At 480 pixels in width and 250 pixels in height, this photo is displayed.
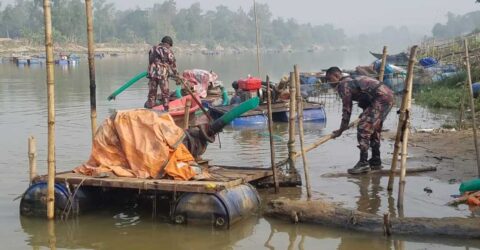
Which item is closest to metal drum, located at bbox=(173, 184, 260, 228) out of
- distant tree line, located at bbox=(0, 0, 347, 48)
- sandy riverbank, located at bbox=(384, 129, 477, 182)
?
sandy riverbank, located at bbox=(384, 129, 477, 182)

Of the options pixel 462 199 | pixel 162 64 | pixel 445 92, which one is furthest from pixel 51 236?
pixel 445 92

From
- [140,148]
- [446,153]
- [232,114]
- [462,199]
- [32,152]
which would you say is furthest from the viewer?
[446,153]

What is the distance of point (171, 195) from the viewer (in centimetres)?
776

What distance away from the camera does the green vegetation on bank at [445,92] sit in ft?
63.7

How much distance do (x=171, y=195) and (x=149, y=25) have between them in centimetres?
11746

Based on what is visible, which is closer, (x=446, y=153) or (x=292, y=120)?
(x=292, y=120)

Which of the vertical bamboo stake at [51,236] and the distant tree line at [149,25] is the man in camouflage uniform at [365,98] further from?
the distant tree line at [149,25]

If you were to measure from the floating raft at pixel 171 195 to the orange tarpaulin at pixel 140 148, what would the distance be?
20cm

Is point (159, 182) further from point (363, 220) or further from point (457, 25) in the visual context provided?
point (457, 25)

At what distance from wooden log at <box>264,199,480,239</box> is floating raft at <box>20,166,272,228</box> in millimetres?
479

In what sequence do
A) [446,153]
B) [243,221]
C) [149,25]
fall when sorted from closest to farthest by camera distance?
1. [243,221]
2. [446,153]
3. [149,25]

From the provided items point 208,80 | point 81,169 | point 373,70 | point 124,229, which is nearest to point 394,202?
point 124,229

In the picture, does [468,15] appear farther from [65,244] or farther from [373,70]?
[65,244]

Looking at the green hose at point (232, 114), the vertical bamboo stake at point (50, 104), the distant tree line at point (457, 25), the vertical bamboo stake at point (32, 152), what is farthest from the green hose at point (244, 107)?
the distant tree line at point (457, 25)
